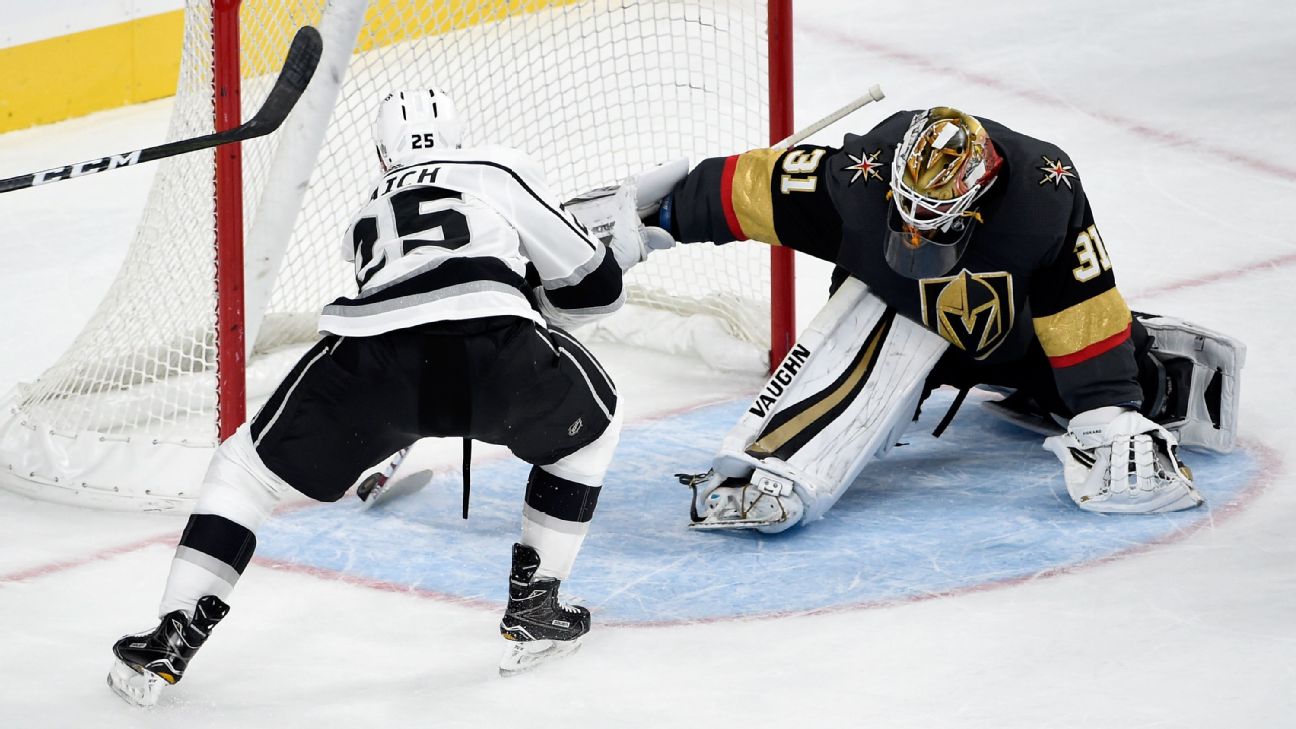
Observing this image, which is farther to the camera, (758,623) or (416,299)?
(758,623)

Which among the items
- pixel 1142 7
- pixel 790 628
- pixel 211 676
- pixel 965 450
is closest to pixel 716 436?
pixel 965 450

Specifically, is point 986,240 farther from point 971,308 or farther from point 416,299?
point 416,299

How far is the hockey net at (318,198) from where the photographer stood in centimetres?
381

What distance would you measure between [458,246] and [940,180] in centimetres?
99

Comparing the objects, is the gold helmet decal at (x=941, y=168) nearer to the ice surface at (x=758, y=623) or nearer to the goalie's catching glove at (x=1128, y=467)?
the goalie's catching glove at (x=1128, y=467)

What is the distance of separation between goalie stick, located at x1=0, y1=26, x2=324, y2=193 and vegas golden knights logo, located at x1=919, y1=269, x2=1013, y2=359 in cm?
125

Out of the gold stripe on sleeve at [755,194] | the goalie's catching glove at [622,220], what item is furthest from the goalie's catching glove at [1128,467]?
the goalie's catching glove at [622,220]

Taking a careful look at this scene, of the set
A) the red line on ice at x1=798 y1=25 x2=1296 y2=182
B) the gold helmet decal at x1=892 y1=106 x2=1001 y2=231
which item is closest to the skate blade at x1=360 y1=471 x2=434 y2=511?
the gold helmet decal at x1=892 y1=106 x2=1001 y2=231

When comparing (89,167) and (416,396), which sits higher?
(89,167)

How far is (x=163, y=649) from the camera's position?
2.82 meters

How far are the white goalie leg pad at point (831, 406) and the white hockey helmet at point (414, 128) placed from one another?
3.11ft

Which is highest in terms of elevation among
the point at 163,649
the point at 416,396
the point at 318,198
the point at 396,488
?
the point at 416,396

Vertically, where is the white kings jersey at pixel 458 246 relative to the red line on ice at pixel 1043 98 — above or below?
above

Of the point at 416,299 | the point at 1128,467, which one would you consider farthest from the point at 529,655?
the point at 1128,467
